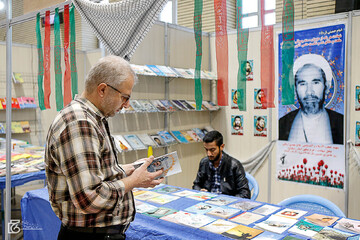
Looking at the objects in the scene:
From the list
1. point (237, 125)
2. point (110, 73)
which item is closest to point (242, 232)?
point (110, 73)

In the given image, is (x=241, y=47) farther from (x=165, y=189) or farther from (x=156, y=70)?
→ (x=156, y=70)

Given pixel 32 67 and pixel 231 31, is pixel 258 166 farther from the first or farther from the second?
pixel 32 67

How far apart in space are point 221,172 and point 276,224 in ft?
4.41

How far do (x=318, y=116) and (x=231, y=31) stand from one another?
201 cm

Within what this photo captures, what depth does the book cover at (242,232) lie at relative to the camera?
5.82 feet

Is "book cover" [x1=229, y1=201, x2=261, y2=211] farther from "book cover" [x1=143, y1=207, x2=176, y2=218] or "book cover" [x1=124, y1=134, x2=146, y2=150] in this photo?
"book cover" [x1=124, y1=134, x2=146, y2=150]

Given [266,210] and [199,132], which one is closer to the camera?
[266,210]

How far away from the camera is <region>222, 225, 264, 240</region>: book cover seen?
1775mm

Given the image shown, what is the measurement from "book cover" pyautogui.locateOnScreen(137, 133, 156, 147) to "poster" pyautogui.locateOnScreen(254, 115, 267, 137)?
5.45 ft

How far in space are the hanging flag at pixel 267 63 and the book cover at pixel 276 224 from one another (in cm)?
70

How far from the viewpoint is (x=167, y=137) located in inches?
200

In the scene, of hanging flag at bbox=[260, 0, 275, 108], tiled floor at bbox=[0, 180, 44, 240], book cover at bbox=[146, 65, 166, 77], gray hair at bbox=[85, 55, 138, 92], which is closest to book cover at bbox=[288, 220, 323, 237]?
hanging flag at bbox=[260, 0, 275, 108]

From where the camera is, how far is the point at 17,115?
18.8 feet

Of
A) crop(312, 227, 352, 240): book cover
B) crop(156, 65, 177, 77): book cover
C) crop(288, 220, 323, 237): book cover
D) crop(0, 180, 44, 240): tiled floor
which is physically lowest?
crop(0, 180, 44, 240): tiled floor
